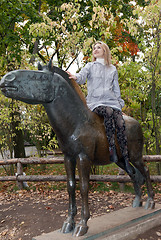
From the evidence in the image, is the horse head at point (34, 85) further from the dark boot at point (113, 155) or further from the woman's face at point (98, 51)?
the dark boot at point (113, 155)

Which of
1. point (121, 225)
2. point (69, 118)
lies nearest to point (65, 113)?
point (69, 118)

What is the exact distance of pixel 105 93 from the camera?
10.4 feet

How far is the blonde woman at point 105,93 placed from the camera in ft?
10.2

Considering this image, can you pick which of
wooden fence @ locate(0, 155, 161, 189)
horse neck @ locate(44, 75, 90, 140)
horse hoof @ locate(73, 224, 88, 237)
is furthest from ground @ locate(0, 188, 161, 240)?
horse neck @ locate(44, 75, 90, 140)

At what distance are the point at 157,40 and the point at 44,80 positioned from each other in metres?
3.63

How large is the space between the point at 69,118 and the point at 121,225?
61.1 inches

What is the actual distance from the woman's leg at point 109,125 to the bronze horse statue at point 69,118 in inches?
2.2

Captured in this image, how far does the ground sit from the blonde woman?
1.44 m

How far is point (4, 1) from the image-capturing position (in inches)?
298

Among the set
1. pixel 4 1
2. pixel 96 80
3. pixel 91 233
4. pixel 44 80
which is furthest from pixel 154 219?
pixel 4 1

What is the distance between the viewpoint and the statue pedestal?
2777mm

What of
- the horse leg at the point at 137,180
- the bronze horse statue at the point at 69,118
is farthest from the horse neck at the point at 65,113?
the horse leg at the point at 137,180

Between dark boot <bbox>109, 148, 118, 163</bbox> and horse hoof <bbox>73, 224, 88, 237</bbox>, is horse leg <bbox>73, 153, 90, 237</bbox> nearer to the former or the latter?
horse hoof <bbox>73, 224, 88, 237</bbox>

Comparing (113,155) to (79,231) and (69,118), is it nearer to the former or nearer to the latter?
(69,118)
